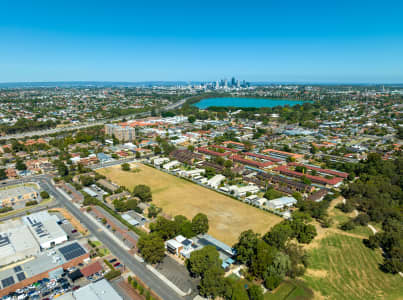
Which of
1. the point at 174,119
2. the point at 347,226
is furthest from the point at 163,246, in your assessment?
the point at 174,119

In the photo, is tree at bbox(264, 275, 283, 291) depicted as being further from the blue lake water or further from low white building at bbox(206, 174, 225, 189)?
the blue lake water

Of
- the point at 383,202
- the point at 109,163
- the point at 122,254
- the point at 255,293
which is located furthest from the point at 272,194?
the point at 109,163

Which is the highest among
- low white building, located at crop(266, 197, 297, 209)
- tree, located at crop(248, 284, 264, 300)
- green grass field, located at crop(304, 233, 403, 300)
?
tree, located at crop(248, 284, 264, 300)

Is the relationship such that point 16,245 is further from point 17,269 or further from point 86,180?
point 86,180

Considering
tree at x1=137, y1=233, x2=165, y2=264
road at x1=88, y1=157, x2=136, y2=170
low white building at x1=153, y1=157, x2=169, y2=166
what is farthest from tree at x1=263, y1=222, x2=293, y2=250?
road at x1=88, y1=157, x2=136, y2=170

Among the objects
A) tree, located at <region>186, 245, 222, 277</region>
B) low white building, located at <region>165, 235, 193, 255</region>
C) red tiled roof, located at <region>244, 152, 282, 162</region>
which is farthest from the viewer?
red tiled roof, located at <region>244, 152, 282, 162</region>

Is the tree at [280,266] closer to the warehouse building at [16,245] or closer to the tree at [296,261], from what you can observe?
the tree at [296,261]
